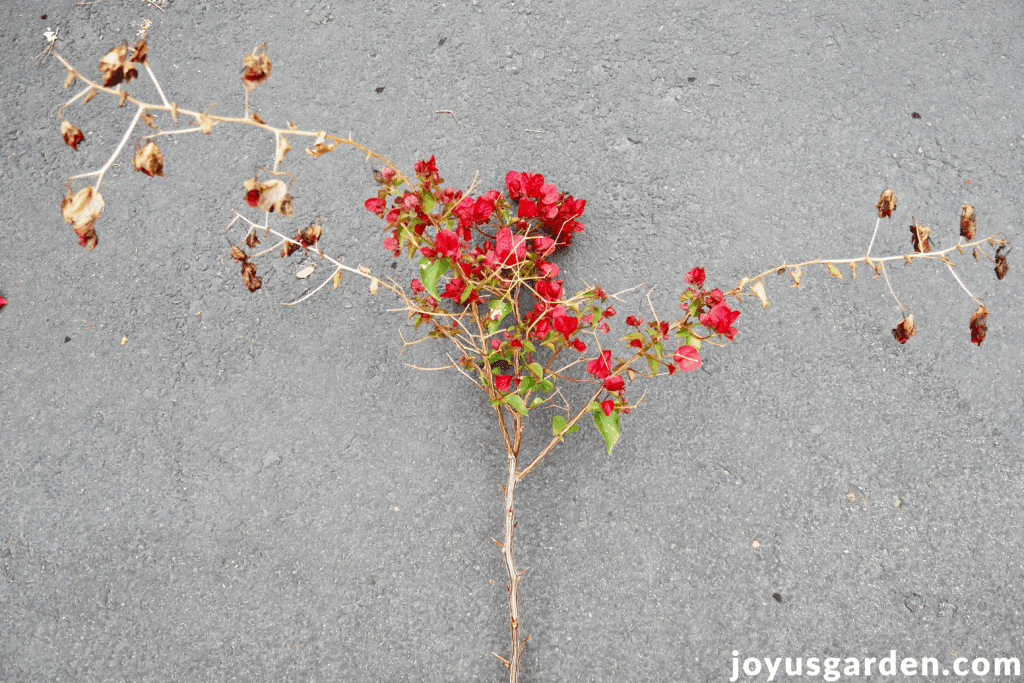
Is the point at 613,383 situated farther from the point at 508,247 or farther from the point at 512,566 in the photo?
the point at 512,566

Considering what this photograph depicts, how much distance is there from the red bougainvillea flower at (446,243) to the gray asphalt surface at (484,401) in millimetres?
491

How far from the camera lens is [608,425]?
1.73 metres

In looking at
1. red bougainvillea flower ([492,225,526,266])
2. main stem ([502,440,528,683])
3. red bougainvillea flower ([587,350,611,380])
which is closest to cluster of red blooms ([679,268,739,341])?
red bougainvillea flower ([587,350,611,380])

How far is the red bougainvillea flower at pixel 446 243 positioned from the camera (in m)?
1.66

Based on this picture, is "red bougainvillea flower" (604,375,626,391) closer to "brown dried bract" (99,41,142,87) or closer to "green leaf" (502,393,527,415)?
"green leaf" (502,393,527,415)

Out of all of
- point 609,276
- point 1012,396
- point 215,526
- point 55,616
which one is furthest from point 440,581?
point 1012,396

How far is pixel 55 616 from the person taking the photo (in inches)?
82.0

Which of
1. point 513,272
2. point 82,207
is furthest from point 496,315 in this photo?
point 82,207

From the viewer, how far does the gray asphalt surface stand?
204cm

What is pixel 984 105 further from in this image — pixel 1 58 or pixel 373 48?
pixel 1 58

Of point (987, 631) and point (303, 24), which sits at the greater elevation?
point (303, 24)

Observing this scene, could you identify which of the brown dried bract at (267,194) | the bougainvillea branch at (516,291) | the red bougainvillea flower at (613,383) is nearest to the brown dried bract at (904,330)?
the bougainvillea branch at (516,291)

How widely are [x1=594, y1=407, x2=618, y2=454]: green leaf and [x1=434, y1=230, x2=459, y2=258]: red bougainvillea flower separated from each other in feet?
2.02

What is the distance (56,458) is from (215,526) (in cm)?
62
